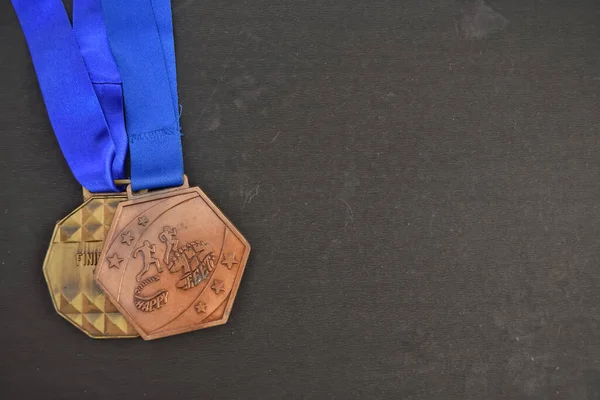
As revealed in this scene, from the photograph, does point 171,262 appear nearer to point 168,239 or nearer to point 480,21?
point 168,239

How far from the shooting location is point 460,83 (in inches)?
51.0

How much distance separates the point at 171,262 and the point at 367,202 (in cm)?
47

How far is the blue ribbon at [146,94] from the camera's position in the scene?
1214mm

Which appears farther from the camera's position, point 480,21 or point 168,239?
point 480,21

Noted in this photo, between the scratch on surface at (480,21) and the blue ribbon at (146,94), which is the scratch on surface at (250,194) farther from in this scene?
the scratch on surface at (480,21)

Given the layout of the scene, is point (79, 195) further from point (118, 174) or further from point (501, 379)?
point (501, 379)

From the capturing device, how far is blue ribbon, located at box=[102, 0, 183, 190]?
3.98ft

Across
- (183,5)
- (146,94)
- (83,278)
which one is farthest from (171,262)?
(183,5)

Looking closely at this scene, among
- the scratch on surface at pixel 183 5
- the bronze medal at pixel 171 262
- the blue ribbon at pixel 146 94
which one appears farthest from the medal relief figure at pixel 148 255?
the scratch on surface at pixel 183 5

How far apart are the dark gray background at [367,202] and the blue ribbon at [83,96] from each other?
66 millimetres

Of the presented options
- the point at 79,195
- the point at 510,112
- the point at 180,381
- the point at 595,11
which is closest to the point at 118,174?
the point at 79,195

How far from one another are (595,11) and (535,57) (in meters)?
0.19

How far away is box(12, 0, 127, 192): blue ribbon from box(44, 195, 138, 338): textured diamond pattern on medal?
84 millimetres

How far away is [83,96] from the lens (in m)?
1.21
